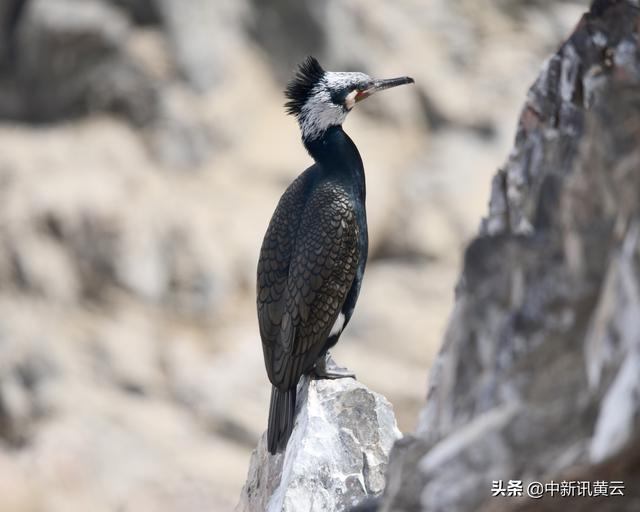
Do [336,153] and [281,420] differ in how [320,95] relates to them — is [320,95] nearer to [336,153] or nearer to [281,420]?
[336,153]

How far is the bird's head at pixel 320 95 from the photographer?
6492mm

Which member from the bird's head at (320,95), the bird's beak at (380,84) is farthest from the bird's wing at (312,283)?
the bird's beak at (380,84)

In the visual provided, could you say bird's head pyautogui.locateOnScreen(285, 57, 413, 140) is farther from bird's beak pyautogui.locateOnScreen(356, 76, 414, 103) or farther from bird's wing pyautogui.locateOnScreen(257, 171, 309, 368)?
bird's wing pyautogui.locateOnScreen(257, 171, 309, 368)

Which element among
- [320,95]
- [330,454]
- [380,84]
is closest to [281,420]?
[330,454]

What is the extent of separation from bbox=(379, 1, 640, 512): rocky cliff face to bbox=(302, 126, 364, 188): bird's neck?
215cm

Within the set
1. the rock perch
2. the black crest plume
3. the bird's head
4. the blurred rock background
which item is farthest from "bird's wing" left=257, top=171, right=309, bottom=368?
the blurred rock background

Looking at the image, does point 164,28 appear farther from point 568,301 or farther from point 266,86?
point 568,301

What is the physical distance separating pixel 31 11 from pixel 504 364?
1608 centimetres

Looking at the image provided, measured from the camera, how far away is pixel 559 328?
363 cm

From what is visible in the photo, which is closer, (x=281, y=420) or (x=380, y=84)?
(x=281, y=420)

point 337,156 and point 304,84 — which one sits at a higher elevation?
point 304,84

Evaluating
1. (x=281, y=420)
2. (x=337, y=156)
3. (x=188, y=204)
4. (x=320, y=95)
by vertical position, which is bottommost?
(x=281, y=420)

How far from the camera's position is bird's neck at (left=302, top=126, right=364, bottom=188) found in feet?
20.6

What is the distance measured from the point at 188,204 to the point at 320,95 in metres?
10.6
